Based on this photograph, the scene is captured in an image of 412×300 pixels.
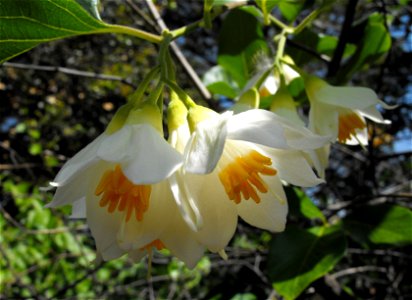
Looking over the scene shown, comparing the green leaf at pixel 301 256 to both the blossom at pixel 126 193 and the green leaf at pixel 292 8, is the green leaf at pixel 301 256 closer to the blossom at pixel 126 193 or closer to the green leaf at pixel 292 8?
the blossom at pixel 126 193

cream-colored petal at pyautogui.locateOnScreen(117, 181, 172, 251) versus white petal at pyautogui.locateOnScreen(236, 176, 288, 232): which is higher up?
cream-colored petal at pyautogui.locateOnScreen(117, 181, 172, 251)

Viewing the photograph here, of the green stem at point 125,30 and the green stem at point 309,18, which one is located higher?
the green stem at point 125,30

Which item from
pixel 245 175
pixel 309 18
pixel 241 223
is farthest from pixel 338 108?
pixel 241 223

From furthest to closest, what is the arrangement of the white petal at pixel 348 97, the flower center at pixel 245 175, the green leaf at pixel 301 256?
1. the green leaf at pixel 301 256
2. the white petal at pixel 348 97
3. the flower center at pixel 245 175

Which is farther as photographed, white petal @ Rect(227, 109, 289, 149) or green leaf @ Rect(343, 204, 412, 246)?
green leaf @ Rect(343, 204, 412, 246)

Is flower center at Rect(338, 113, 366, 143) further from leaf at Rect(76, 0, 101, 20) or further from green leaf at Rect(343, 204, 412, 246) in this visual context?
leaf at Rect(76, 0, 101, 20)

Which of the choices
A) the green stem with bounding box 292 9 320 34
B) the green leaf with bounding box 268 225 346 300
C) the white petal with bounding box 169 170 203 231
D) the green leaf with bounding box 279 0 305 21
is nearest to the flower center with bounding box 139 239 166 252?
the white petal with bounding box 169 170 203 231

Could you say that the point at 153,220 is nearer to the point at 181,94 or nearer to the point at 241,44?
the point at 181,94

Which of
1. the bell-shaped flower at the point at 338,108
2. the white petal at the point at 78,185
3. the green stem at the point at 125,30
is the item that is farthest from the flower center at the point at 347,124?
the white petal at the point at 78,185
